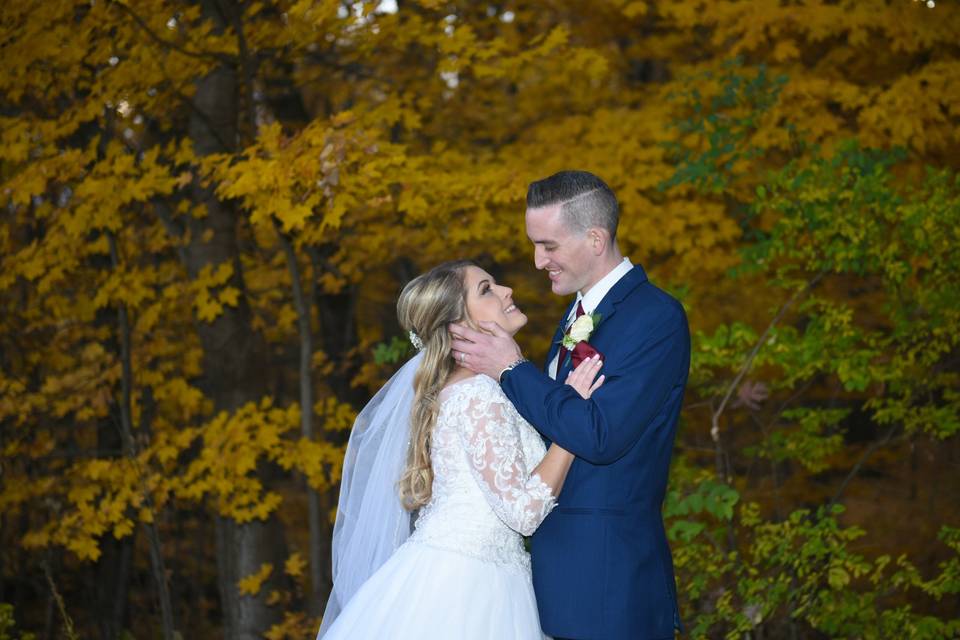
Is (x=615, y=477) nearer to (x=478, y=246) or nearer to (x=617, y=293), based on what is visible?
(x=617, y=293)

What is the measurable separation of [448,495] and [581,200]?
3.56ft

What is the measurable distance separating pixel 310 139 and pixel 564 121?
129 inches

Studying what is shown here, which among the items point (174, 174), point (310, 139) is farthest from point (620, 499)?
point (174, 174)

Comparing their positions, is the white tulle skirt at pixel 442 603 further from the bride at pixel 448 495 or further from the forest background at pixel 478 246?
the forest background at pixel 478 246

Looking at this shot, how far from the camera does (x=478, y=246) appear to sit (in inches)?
324

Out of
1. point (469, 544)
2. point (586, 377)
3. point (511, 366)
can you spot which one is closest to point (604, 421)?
point (586, 377)

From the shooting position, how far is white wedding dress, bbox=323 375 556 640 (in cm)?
340

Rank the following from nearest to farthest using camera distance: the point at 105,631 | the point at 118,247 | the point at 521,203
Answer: the point at 521,203 < the point at 118,247 < the point at 105,631

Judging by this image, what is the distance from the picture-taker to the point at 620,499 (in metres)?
3.27

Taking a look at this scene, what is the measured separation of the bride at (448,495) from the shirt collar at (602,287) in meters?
0.25

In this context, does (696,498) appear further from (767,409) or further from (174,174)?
(174,174)

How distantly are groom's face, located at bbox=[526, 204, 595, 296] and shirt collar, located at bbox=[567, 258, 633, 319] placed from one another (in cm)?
4

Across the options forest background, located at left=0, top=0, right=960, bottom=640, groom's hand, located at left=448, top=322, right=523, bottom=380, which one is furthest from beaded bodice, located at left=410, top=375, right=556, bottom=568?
forest background, located at left=0, top=0, right=960, bottom=640

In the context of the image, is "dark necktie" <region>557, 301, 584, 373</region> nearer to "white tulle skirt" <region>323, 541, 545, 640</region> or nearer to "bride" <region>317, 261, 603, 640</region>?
"bride" <region>317, 261, 603, 640</region>
